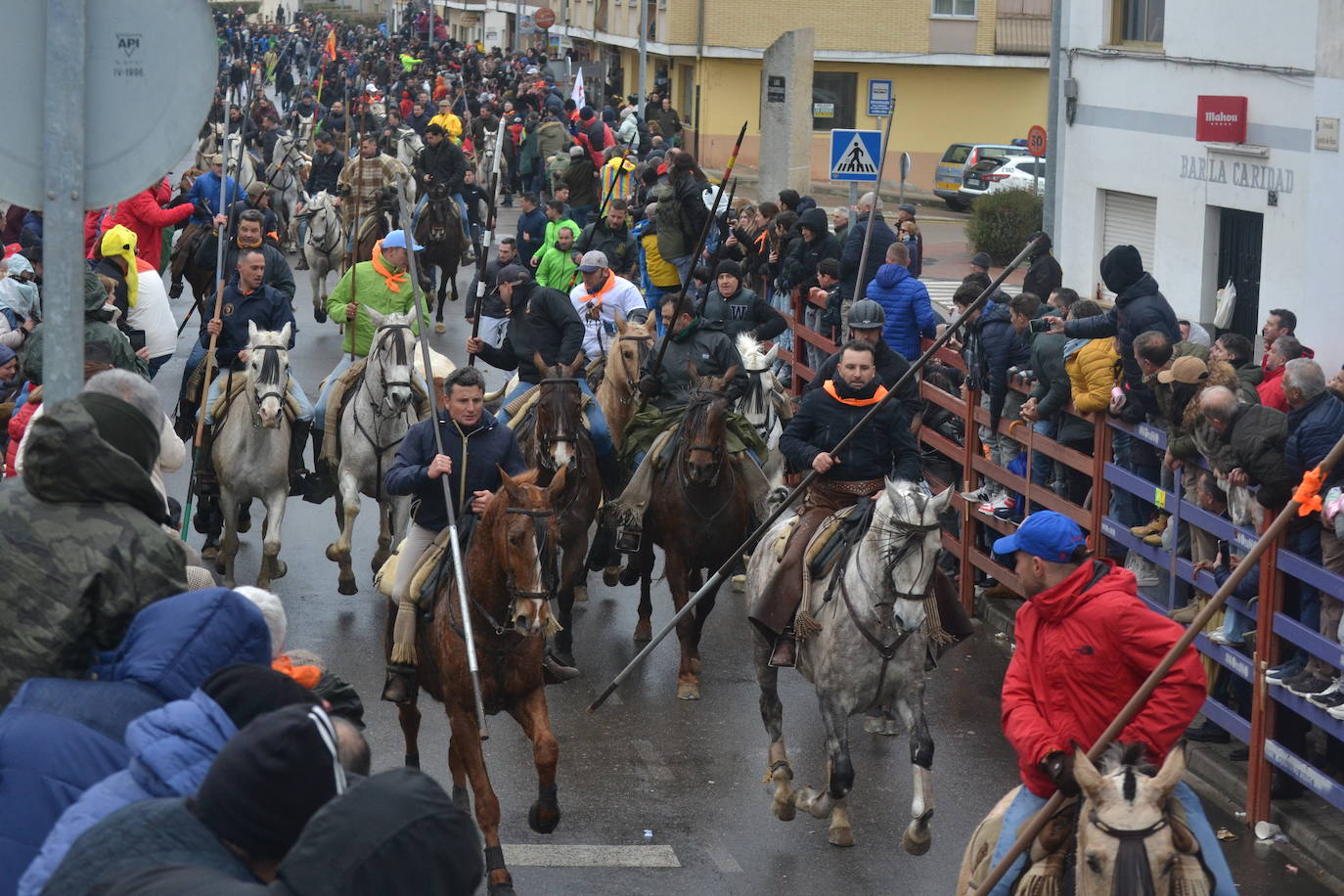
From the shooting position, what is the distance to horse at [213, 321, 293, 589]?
12859mm

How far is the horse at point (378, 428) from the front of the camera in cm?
1289

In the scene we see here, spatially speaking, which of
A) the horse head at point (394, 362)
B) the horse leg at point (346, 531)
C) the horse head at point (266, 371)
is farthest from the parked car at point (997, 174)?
the horse head at point (266, 371)

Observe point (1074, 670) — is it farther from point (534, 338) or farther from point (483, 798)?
point (534, 338)

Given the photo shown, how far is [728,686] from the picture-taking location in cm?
1157

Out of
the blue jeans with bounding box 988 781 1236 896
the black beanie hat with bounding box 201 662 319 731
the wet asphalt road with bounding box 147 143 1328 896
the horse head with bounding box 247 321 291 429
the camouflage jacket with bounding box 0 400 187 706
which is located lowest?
the wet asphalt road with bounding box 147 143 1328 896

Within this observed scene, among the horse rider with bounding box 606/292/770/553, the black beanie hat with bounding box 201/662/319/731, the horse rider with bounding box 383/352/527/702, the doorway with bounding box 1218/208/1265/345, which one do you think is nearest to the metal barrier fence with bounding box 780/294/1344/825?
the horse rider with bounding box 606/292/770/553

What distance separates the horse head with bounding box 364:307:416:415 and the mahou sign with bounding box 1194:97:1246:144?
36.4 feet

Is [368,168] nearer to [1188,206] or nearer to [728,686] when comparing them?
[1188,206]

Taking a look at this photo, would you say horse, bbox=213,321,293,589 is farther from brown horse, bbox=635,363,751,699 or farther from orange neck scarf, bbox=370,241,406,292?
brown horse, bbox=635,363,751,699

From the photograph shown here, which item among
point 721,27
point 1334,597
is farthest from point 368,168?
point 721,27

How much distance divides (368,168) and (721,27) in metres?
28.7

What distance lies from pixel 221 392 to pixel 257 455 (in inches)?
26.4

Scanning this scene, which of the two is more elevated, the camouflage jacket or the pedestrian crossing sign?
the pedestrian crossing sign

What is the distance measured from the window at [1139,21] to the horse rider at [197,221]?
1127 cm
